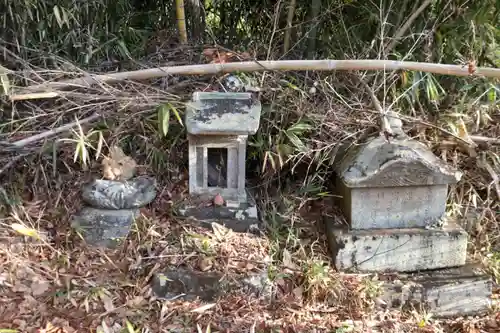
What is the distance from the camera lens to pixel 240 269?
283 cm

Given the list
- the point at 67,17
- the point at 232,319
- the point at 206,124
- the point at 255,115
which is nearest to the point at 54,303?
the point at 232,319

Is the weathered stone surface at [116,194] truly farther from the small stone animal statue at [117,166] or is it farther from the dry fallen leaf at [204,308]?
the dry fallen leaf at [204,308]

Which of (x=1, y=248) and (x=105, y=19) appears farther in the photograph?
(x=105, y=19)

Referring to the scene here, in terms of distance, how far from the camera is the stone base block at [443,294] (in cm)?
289

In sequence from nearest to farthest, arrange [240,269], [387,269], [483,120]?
1. [240,269]
2. [387,269]
3. [483,120]

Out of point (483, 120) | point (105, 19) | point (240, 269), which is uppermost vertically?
point (105, 19)

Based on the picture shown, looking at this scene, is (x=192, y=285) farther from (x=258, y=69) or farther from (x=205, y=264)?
(x=258, y=69)

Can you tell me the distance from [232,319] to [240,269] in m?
0.27

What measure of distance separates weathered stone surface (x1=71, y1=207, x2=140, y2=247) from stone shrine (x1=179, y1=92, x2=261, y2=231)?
1.08ft

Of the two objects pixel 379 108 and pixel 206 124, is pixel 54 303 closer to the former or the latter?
pixel 206 124

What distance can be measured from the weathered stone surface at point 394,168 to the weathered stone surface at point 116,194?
1.16 meters

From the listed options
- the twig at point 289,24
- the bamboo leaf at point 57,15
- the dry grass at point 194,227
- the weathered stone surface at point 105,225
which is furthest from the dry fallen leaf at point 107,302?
the twig at point 289,24

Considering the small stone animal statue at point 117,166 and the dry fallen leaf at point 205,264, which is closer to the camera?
the dry fallen leaf at point 205,264

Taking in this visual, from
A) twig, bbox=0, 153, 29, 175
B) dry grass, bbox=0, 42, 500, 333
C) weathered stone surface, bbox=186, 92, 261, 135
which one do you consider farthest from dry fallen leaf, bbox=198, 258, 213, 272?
twig, bbox=0, 153, 29, 175
